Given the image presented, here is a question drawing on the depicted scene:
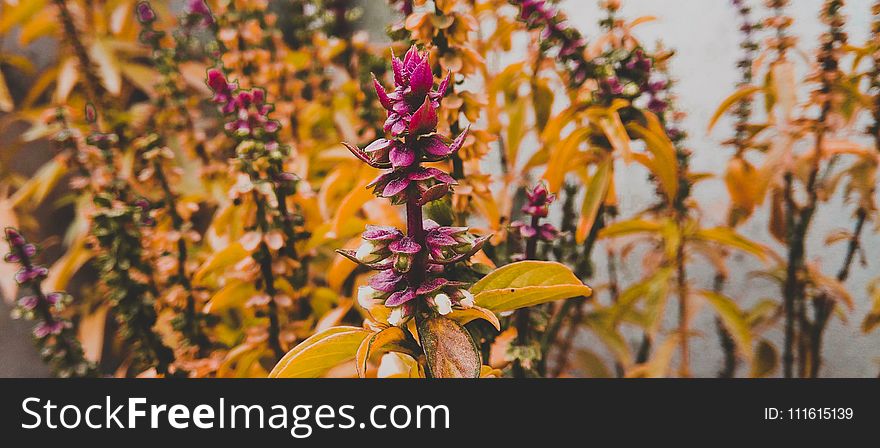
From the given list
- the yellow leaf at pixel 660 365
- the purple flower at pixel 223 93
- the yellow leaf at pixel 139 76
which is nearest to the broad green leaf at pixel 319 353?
the purple flower at pixel 223 93

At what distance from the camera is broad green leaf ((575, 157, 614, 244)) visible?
1.74 feet

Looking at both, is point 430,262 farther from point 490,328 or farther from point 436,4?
point 436,4

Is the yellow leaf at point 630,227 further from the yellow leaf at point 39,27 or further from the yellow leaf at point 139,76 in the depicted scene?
the yellow leaf at point 39,27

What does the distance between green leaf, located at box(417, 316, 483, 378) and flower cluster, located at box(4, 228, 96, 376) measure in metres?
0.42

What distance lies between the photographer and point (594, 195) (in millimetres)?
536

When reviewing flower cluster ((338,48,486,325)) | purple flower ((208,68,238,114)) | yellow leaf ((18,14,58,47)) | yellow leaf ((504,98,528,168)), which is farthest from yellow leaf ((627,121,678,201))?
yellow leaf ((18,14,58,47))

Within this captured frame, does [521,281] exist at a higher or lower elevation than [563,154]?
lower

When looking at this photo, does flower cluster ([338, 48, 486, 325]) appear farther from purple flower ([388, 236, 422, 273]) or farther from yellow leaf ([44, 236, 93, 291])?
yellow leaf ([44, 236, 93, 291])

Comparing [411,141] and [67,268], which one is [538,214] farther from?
[67,268]

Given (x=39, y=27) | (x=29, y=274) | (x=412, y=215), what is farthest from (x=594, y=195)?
(x=39, y=27)

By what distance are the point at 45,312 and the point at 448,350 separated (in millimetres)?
472

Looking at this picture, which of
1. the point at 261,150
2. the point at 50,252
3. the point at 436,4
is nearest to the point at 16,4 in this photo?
the point at 50,252

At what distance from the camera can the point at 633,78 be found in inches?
21.3

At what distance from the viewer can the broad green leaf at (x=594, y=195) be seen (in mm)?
531
